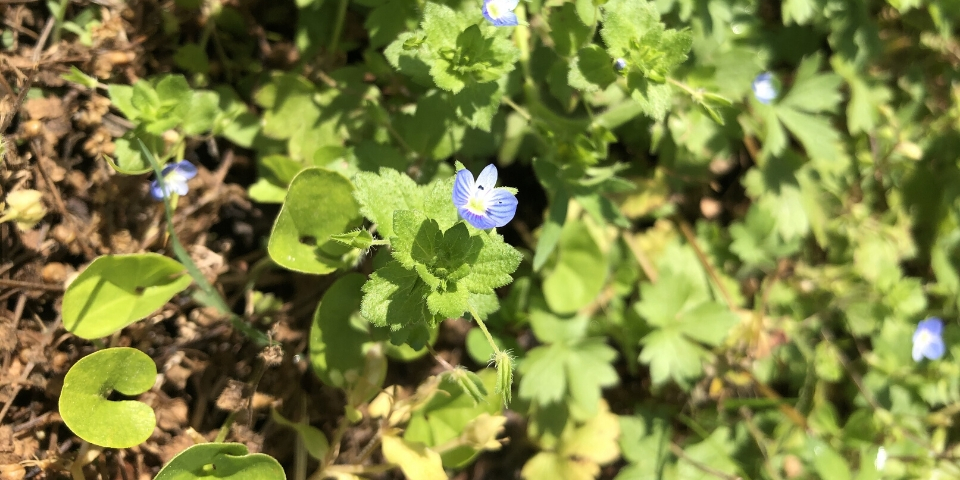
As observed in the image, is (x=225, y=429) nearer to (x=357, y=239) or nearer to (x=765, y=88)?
(x=357, y=239)

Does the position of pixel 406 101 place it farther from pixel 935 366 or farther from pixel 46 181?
pixel 935 366

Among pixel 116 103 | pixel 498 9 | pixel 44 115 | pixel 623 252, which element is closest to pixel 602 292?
pixel 623 252

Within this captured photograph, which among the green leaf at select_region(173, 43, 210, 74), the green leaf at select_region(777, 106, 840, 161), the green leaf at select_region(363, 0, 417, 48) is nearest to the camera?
the green leaf at select_region(363, 0, 417, 48)

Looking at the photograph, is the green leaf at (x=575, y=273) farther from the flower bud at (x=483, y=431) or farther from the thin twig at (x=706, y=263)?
the flower bud at (x=483, y=431)

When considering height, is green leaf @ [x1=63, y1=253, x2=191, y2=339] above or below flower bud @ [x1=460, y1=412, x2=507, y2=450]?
above

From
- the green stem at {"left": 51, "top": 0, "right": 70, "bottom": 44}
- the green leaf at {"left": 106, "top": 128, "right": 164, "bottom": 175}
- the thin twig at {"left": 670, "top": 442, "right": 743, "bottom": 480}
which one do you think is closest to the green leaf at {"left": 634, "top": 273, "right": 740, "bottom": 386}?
the thin twig at {"left": 670, "top": 442, "right": 743, "bottom": 480}

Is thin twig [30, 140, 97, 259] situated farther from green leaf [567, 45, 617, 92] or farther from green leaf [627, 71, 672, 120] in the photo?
green leaf [627, 71, 672, 120]
